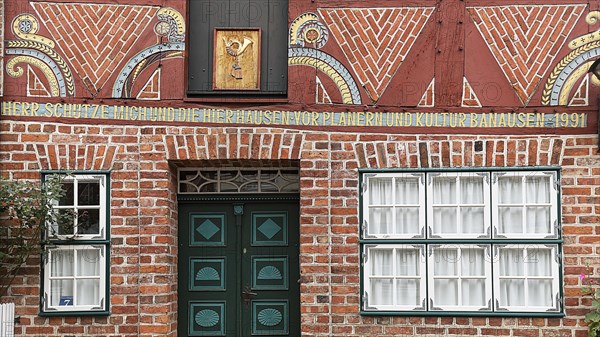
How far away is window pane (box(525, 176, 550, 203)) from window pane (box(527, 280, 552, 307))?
31.1 inches

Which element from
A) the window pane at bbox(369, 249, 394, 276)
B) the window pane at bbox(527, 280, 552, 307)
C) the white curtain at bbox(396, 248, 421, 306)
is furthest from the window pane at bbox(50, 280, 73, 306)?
the window pane at bbox(527, 280, 552, 307)

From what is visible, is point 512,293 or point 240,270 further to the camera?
point 240,270

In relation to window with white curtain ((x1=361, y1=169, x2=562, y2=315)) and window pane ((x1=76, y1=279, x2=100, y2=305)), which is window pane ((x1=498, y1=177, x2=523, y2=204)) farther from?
window pane ((x1=76, y1=279, x2=100, y2=305))

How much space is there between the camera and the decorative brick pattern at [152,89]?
8.94 m

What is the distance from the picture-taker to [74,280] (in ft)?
29.0

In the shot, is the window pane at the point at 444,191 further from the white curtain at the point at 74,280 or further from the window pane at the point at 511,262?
the white curtain at the point at 74,280

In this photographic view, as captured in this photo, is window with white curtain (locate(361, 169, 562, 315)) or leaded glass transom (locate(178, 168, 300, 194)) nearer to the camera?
window with white curtain (locate(361, 169, 562, 315))

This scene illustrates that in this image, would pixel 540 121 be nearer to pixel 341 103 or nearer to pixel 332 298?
pixel 341 103

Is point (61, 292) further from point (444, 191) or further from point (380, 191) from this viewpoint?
point (444, 191)

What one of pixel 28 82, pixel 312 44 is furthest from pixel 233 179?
pixel 28 82

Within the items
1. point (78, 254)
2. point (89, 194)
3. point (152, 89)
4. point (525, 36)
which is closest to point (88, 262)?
point (78, 254)

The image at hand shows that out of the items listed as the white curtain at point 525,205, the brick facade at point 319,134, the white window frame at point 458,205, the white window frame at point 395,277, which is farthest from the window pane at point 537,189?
the white window frame at point 395,277

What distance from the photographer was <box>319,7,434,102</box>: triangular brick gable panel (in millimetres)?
8930

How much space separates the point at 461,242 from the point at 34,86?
176 inches
